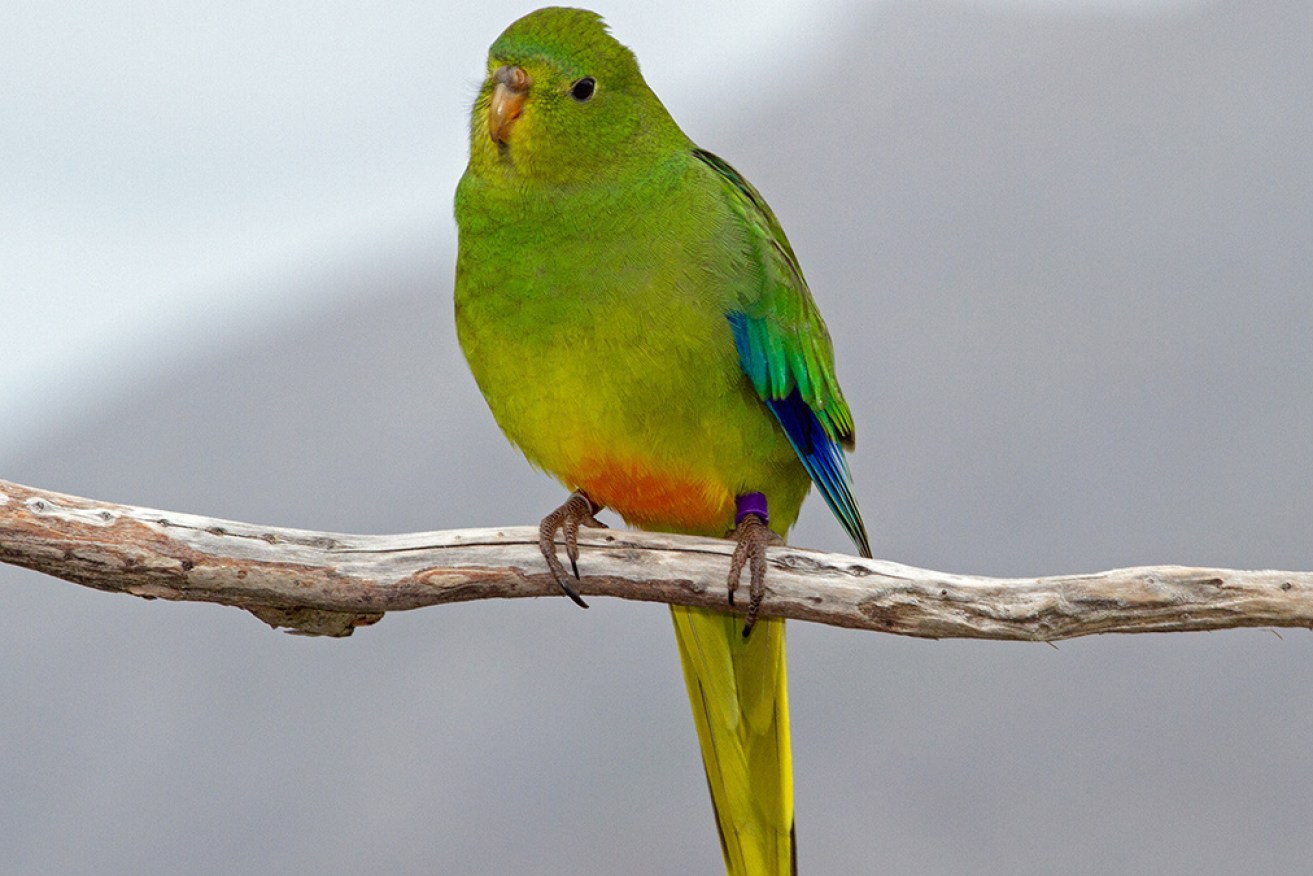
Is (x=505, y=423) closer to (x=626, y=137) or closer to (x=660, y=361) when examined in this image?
(x=660, y=361)

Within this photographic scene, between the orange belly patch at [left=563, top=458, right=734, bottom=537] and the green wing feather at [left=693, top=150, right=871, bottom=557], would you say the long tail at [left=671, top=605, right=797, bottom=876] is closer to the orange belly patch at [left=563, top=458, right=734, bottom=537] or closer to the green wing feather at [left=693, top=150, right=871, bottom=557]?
the orange belly patch at [left=563, top=458, right=734, bottom=537]

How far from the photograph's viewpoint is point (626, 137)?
9.27 ft

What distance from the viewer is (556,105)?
2762 millimetres

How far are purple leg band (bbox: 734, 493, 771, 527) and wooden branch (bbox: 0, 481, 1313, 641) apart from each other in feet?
0.53

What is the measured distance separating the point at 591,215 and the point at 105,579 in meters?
1.28

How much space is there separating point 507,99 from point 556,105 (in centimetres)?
11

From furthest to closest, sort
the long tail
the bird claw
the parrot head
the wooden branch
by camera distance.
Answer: the long tail < the parrot head < the bird claw < the wooden branch

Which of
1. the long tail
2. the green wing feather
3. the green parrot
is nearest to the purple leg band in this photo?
the green parrot

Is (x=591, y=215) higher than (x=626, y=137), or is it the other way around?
(x=626, y=137)

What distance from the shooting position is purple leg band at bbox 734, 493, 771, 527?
2.84m

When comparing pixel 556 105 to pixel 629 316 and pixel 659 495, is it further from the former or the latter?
pixel 659 495

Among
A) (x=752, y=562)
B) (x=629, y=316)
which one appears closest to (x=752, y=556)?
(x=752, y=562)

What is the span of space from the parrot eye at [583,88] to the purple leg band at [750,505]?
3.18ft

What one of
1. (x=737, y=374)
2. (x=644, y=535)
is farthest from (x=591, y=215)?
(x=644, y=535)
